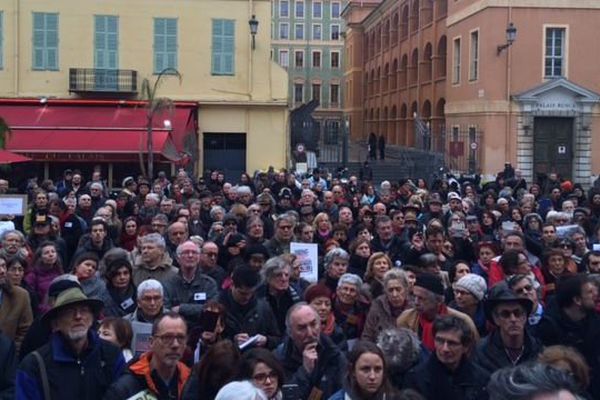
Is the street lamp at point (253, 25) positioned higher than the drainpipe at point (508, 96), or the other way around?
the street lamp at point (253, 25)

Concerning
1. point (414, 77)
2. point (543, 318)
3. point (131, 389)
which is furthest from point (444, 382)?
point (414, 77)

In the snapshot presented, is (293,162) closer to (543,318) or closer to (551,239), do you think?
(551,239)

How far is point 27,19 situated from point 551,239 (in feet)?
82.1

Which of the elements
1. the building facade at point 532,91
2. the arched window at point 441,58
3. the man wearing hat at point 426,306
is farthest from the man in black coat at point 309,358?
the arched window at point 441,58

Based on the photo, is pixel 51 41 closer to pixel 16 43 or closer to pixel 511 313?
pixel 16 43

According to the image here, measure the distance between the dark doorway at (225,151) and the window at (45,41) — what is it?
6.18 m

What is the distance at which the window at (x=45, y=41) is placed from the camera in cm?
3134

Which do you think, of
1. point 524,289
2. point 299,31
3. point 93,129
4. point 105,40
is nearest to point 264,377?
point 524,289

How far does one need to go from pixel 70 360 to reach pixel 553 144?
1311 inches

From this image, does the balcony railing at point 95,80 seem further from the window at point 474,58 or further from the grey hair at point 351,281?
the grey hair at point 351,281

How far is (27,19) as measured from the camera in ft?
103

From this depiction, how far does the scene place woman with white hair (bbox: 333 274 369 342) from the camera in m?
7.83

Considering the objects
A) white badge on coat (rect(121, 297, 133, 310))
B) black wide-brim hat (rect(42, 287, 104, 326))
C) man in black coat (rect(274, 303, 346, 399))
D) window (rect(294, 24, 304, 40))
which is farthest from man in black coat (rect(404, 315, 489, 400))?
window (rect(294, 24, 304, 40))

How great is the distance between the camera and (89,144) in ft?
94.8
